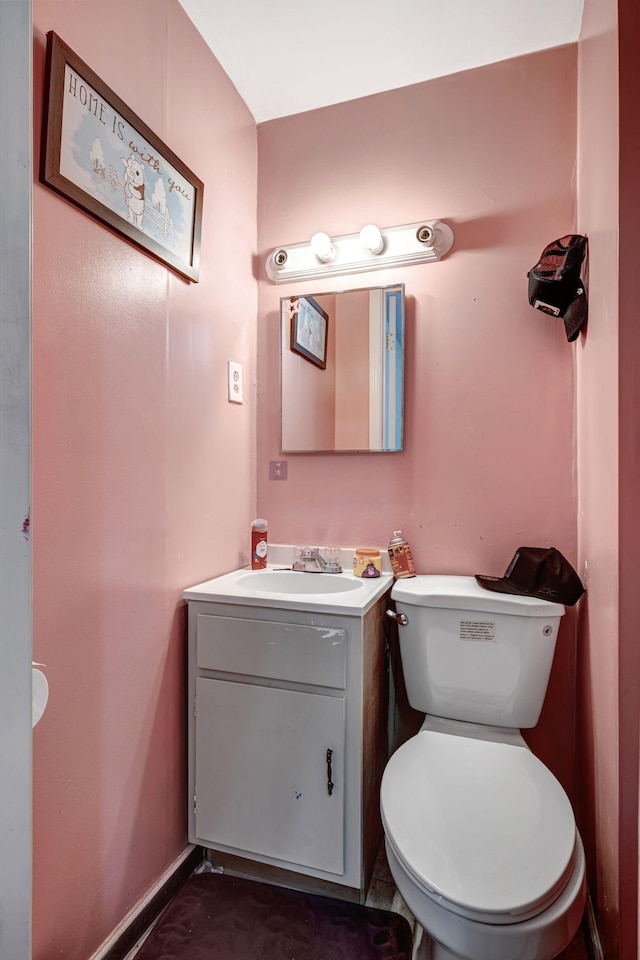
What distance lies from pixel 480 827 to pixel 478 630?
1.63 ft

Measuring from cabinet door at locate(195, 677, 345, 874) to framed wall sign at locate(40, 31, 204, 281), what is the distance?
119cm

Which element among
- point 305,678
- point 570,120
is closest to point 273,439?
point 305,678

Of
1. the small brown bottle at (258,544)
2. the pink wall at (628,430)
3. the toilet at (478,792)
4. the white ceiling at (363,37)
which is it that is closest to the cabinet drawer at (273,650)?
the toilet at (478,792)

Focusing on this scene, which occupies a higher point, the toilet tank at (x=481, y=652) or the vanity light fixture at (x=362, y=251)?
the vanity light fixture at (x=362, y=251)

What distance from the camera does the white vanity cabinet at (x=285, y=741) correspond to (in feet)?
4.04

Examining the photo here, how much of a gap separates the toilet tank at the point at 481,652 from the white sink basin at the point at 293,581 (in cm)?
28

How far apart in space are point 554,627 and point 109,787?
1.16m

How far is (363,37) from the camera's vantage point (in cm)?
150

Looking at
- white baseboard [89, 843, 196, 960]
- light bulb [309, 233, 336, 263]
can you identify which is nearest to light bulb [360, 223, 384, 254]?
light bulb [309, 233, 336, 263]

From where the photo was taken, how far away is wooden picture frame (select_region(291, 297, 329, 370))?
1.77 m

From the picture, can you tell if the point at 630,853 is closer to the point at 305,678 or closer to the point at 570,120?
the point at 305,678

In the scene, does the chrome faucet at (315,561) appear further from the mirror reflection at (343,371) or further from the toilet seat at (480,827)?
the toilet seat at (480,827)

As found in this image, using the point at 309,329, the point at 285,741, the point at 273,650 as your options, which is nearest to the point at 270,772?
the point at 285,741

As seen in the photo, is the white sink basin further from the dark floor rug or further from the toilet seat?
the dark floor rug
